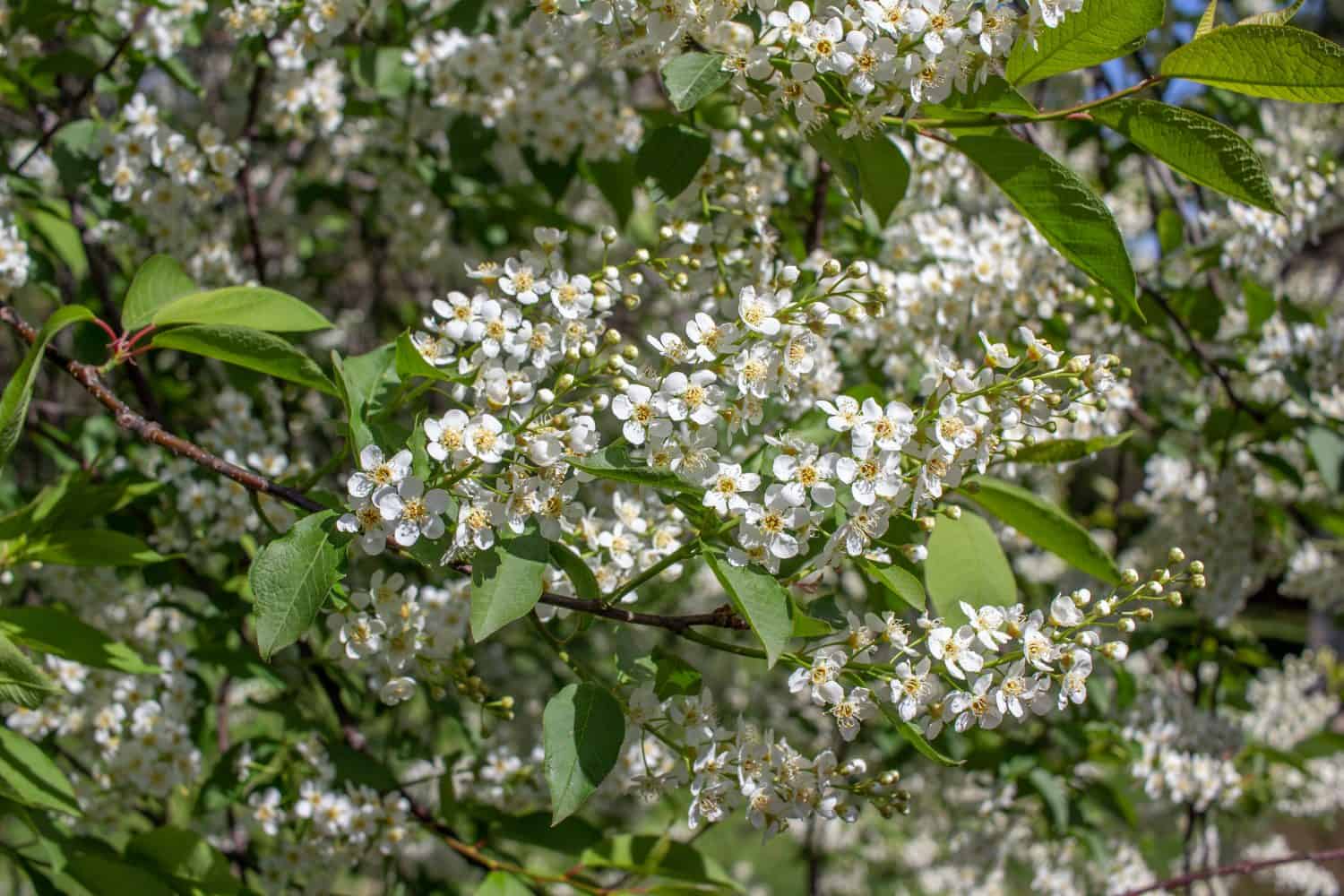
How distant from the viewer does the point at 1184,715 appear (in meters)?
3.04

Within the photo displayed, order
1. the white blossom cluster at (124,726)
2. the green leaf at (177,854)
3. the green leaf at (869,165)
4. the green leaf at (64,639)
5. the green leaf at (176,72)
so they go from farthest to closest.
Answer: the green leaf at (176,72), the white blossom cluster at (124,726), the green leaf at (177,854), the green leaf at (64,639), the green leaf at (869,165)

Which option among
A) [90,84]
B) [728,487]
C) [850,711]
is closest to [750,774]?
[850,711]

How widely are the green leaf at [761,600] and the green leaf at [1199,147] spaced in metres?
0.85

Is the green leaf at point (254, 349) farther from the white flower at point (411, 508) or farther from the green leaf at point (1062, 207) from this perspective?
the green leaf at point (1062, 207)

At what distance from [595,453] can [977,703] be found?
60cm

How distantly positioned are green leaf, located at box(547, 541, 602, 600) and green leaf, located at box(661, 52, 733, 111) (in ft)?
2.09

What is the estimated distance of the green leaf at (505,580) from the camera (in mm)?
1365

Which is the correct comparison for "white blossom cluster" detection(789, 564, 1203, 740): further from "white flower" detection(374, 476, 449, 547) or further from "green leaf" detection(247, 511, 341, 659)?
"green leaf" detection(247, 511, 341, 659)

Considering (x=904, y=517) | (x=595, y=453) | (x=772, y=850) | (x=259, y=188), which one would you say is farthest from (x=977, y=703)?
(x=772, y=850)

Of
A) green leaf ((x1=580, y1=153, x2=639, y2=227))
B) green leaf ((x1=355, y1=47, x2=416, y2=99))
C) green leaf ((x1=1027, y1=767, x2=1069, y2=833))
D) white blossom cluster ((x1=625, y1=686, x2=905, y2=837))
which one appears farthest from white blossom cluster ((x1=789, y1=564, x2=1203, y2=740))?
green leaf ((x1=355, y1=47, x2=416, y2=99))

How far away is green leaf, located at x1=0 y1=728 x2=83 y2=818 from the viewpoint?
1.82m

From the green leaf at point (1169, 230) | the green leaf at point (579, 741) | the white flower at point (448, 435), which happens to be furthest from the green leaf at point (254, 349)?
the green leaf at point (1169, 230)

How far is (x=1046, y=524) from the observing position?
1.83m

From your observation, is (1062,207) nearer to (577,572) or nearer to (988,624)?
(988,624)
